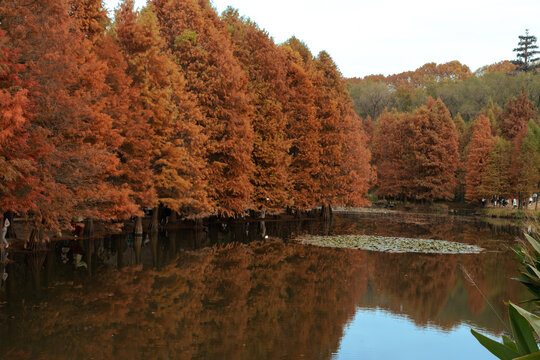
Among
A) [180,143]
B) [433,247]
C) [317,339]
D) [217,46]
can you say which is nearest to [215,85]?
[217,46]

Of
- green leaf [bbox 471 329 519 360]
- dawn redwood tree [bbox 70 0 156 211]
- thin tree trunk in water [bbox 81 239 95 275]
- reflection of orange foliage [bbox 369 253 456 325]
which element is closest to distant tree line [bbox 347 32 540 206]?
reflection of orange foliage [bbox 369 253 456 325]

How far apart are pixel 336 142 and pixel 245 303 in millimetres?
35628

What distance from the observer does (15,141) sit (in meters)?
19.0

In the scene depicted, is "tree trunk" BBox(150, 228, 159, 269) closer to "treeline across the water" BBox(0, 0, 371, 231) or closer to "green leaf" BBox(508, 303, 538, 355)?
"treeline across the water" BBox(0, 0, 371, 231)

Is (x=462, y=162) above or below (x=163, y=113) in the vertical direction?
below

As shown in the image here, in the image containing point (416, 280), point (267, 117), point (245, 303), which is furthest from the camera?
point (267, 117)

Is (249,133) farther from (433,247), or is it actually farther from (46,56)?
(46,56)

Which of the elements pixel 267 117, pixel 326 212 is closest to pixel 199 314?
pixel 267 117

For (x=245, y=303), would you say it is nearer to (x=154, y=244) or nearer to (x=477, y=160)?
(x=154, y=244)

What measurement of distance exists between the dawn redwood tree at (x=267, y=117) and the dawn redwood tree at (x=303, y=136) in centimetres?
154

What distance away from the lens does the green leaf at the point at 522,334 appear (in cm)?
259

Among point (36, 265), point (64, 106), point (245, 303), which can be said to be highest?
point (64, 106)

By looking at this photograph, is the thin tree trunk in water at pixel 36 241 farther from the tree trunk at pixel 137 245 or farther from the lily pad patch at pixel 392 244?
the lily pad patch at pixel 392 244

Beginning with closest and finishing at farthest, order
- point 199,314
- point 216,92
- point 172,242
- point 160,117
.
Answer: point 199,314
point 172,242
point 160,117
point 216,92
